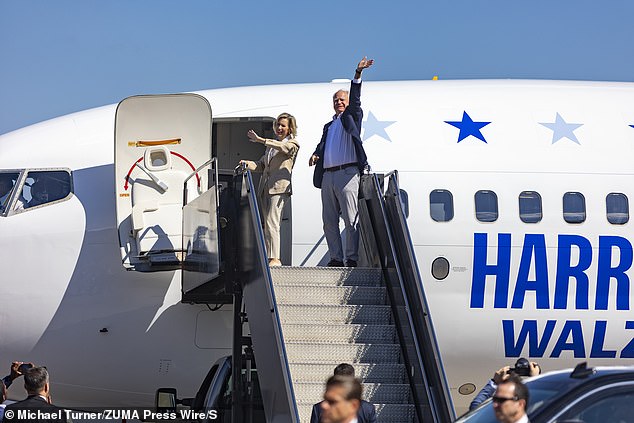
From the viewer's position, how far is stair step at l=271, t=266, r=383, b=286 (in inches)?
406

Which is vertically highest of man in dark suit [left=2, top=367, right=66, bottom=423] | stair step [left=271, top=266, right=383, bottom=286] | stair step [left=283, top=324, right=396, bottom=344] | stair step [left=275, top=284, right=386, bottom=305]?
stair step [left=271, top=266, right=383, bottom=286]

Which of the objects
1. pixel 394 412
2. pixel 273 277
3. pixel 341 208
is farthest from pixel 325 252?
pixel 394 412

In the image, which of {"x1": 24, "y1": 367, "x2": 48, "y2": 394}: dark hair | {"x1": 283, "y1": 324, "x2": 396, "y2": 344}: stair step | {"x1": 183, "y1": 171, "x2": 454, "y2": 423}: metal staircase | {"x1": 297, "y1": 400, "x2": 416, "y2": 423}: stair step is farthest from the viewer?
{"x1": 283, "y1": 324, "x2": 396, "y2": 344}: stair step

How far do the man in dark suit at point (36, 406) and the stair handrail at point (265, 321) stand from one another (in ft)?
6.38

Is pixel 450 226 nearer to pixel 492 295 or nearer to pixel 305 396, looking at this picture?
pixel 492 295

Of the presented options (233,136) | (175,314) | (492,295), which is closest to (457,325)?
(492,295)

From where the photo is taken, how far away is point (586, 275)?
11867 millimetres

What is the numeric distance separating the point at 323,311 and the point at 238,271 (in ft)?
4.35

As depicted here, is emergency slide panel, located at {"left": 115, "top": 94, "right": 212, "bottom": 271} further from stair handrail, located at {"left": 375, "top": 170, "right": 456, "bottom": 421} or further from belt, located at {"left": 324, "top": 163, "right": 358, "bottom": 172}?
stair handrail, located at {"left": 375, "top": 170, "right": 456, "bottom": 421}

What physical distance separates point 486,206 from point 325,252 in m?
1.99

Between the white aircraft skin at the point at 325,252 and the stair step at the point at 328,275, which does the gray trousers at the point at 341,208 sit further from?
the white aircraft skin at the point at 325,252

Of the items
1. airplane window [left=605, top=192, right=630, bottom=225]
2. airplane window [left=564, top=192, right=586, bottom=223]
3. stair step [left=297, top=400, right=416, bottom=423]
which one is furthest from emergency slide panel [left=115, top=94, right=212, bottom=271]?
airplane window [left=605, top=192, right=630, bottom=225]

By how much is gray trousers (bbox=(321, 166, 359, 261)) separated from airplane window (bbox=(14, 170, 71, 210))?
10.6 ft

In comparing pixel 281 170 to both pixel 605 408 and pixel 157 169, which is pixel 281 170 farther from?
pixel 605 408
